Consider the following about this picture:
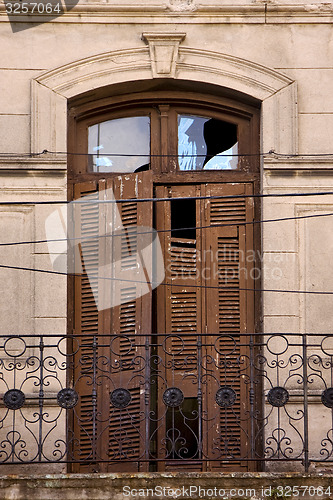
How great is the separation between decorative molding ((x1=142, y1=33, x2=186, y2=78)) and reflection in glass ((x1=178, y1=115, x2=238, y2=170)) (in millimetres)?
555

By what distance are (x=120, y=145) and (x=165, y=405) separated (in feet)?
8.52

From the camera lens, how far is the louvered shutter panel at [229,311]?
9297 millimetres

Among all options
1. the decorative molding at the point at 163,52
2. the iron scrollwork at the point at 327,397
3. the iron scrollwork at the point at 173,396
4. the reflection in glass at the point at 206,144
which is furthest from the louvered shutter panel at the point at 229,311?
the decorative molding at the point at 163,52

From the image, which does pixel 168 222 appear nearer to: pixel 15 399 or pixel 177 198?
pixel 177 198

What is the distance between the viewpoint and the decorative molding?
9.80 metres

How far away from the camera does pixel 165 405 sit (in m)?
9.20

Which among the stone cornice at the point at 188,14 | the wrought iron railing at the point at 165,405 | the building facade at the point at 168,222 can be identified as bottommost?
the wrought iron railing at the point at 165,405

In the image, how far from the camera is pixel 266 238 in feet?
31.3

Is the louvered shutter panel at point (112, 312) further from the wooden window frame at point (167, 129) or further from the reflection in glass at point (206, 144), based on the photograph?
the reflection in glass at point (206, 144)

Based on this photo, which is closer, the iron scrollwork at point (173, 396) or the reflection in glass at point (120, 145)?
the iron scrollwork at point (173, 396)

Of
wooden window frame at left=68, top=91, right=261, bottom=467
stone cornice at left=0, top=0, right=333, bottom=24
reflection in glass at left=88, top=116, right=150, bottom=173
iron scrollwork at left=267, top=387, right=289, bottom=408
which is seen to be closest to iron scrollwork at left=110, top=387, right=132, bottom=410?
iron scrollwork at left=267, top=387, right=289, bottom=408

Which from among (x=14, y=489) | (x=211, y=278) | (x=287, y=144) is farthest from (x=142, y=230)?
(x=14, y=489)

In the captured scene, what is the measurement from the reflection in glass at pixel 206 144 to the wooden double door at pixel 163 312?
0.26 metres

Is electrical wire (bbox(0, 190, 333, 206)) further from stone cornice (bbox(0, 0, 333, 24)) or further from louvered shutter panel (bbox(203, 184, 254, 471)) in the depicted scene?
stone cornice (bbox(0, 0, 333, 24))
